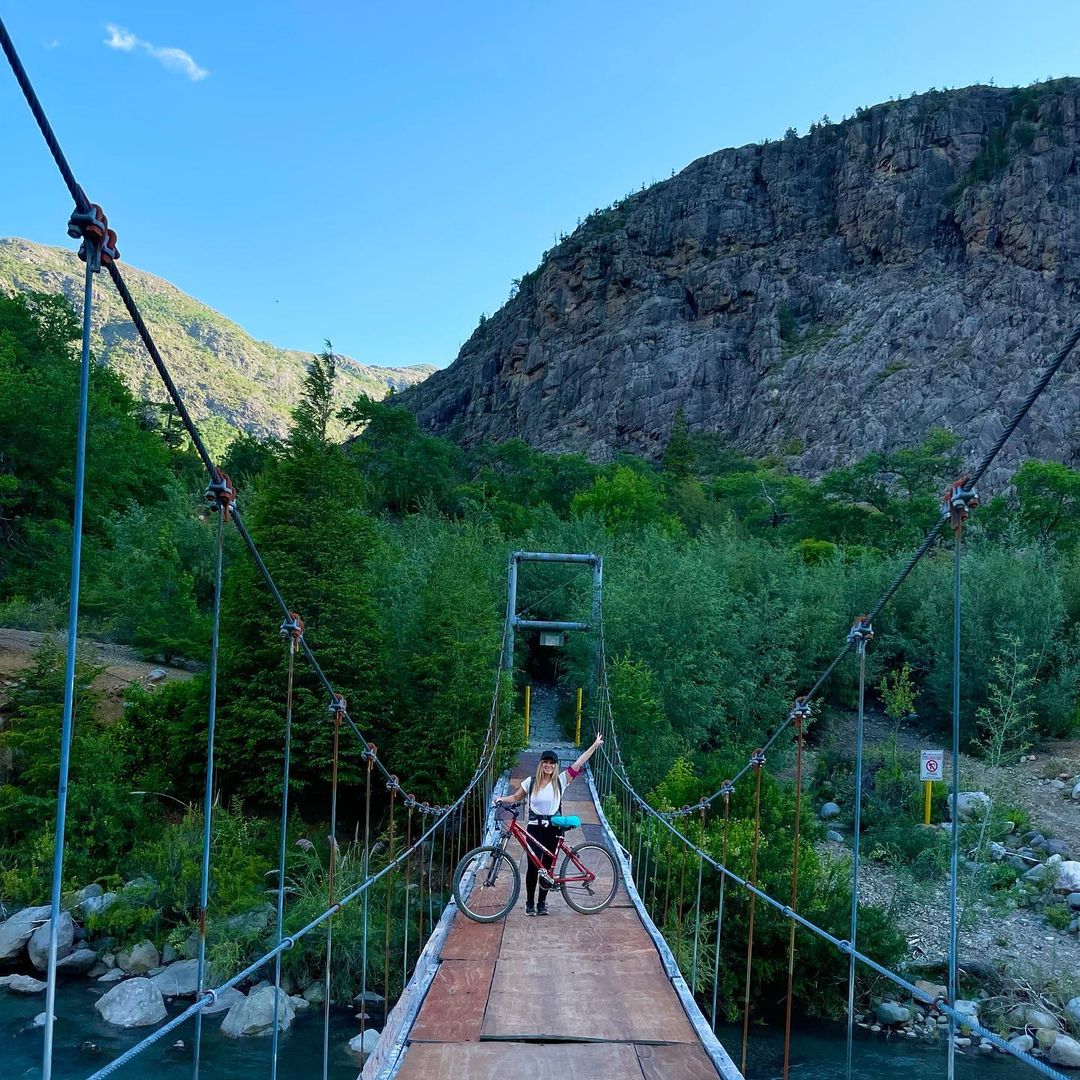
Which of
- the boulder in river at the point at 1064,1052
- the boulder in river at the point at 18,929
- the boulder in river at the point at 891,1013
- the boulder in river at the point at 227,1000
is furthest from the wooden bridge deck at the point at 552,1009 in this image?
the boulder in river at the point at 18,929

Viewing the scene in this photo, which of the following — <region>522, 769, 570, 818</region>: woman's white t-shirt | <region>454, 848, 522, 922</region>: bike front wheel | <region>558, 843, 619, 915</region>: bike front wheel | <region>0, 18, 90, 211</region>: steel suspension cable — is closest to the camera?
<region>0, 18, 90, 211</region>: steel suspension cable

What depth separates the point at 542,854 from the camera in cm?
480

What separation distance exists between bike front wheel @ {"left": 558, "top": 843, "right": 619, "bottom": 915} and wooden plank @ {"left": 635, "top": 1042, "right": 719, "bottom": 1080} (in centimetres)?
179

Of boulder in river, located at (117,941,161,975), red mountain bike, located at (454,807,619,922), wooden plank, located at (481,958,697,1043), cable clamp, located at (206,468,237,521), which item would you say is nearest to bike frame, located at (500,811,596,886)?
red mountain bike, located at (454,807,619,922)

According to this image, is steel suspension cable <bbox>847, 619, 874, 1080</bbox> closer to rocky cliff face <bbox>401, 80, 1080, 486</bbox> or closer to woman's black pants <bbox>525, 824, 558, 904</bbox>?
woman's black pants <bbox>525, 824, 558, 904</bbox>

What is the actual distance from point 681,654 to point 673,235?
45456 mm

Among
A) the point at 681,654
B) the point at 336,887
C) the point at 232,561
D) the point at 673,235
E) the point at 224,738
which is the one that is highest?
the point at 673,235

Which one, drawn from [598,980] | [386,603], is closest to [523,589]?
[386,603]

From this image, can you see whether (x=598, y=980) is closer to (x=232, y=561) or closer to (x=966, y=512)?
(x=966, y=512)

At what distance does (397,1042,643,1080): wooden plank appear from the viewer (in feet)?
9.21

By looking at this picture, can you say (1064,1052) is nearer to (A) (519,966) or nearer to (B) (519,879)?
(B) (519,879)

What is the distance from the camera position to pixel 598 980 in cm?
379

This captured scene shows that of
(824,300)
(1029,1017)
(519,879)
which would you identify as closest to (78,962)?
(519,879)

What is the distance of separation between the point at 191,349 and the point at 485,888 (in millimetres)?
75853
